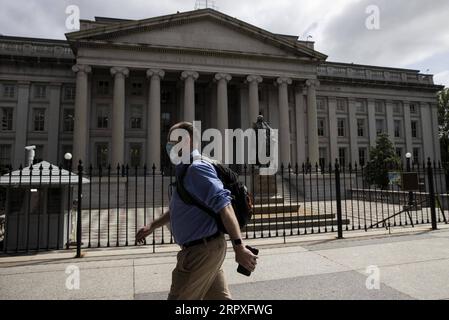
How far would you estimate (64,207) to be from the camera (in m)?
8.65

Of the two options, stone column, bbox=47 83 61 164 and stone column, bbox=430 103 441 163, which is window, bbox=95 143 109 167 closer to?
stone column, bbox=47 83 61 164

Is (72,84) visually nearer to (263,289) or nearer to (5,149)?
(5,149)

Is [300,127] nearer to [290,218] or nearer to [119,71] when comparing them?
[119,71]

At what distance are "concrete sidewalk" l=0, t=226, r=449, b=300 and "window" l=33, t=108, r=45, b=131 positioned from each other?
3185cm

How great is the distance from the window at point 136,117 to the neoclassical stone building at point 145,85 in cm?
11

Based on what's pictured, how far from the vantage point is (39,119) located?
34906 mm

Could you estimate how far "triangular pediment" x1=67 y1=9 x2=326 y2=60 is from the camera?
30.0 m

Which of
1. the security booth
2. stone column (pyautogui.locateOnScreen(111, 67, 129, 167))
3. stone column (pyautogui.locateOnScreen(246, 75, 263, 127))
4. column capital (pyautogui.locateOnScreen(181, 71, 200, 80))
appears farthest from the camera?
stone column (pyautogui.locateOnScreen(246, 75, 263, 127))

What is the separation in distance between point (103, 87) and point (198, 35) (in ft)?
39.3

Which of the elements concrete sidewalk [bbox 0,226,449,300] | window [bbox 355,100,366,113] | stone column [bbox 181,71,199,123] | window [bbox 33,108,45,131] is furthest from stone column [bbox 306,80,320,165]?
window [bbox 33,108,45,131]

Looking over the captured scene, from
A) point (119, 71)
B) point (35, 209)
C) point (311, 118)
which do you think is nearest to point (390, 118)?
point (311, 118)
